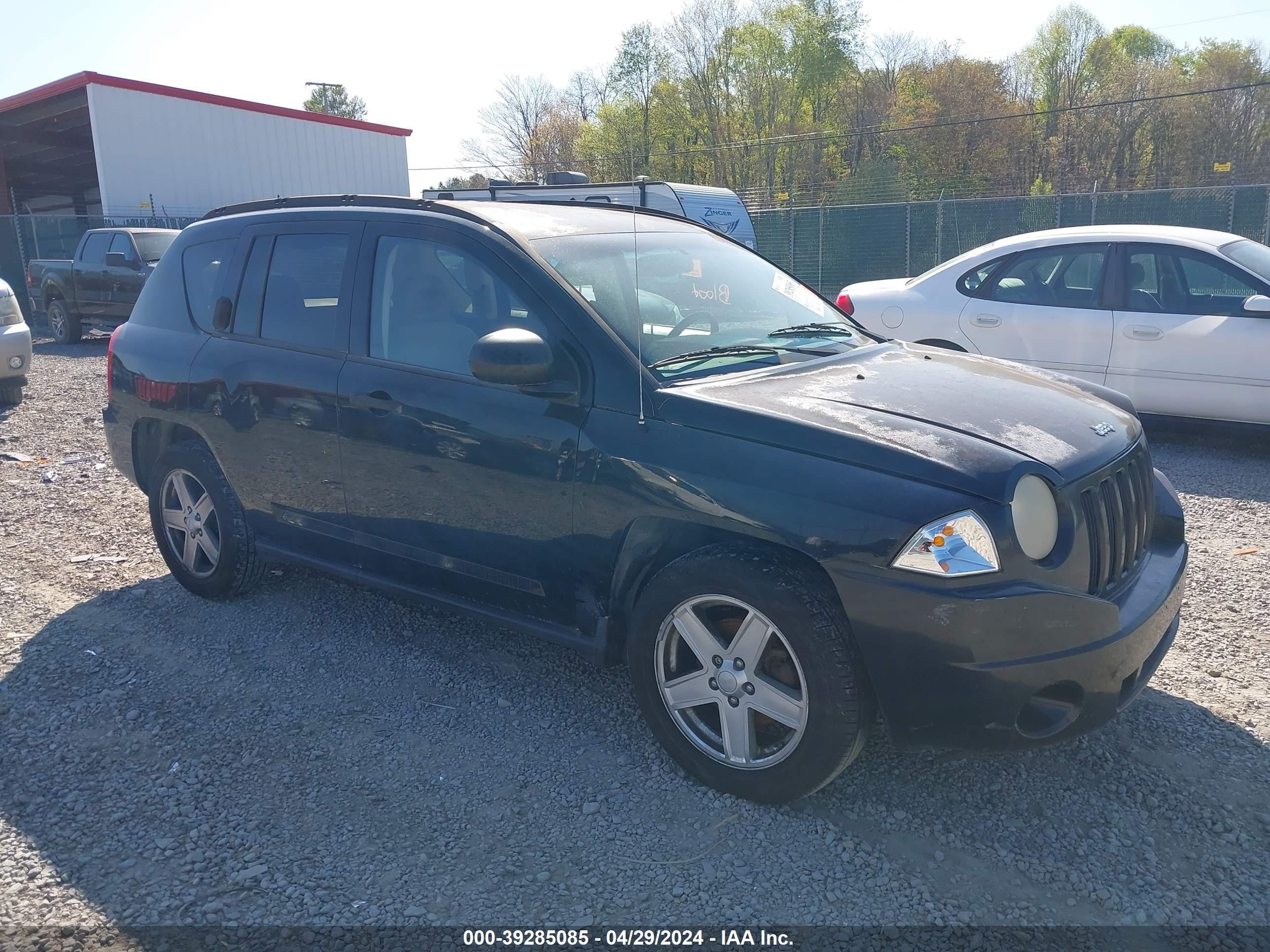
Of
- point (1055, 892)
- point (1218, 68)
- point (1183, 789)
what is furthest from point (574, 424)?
point (1218, 68)

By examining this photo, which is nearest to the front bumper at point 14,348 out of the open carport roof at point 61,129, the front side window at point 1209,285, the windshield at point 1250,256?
the front side window at point 1209,285

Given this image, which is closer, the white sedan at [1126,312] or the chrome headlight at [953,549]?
the chrome headlight at [953,549]

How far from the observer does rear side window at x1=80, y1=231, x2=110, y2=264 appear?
1673 centimetres

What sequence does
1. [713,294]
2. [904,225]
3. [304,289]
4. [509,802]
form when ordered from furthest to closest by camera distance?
[904,225]
[304,289]
[713,294]
[509,802]

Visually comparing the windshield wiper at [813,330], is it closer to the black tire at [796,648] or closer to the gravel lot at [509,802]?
the black tire at [796,648]

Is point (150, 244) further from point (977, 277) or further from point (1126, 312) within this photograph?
point (1126, 312)

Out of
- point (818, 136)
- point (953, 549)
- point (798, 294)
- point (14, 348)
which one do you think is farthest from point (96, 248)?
point (818, 136)

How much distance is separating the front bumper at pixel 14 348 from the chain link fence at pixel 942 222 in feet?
41.0

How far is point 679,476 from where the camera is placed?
314 centimetres

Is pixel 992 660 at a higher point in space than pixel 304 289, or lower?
lower

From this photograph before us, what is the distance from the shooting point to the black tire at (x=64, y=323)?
17.6m

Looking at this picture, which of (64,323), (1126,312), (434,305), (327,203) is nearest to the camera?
(434,305)

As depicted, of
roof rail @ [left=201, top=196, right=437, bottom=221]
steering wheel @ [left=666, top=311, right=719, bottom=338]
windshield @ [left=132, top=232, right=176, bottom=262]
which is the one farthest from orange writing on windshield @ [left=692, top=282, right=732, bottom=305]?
windshield @ [left=132, top=232, right=176, bottom=262]

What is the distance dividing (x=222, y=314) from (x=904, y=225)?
18916 mm
